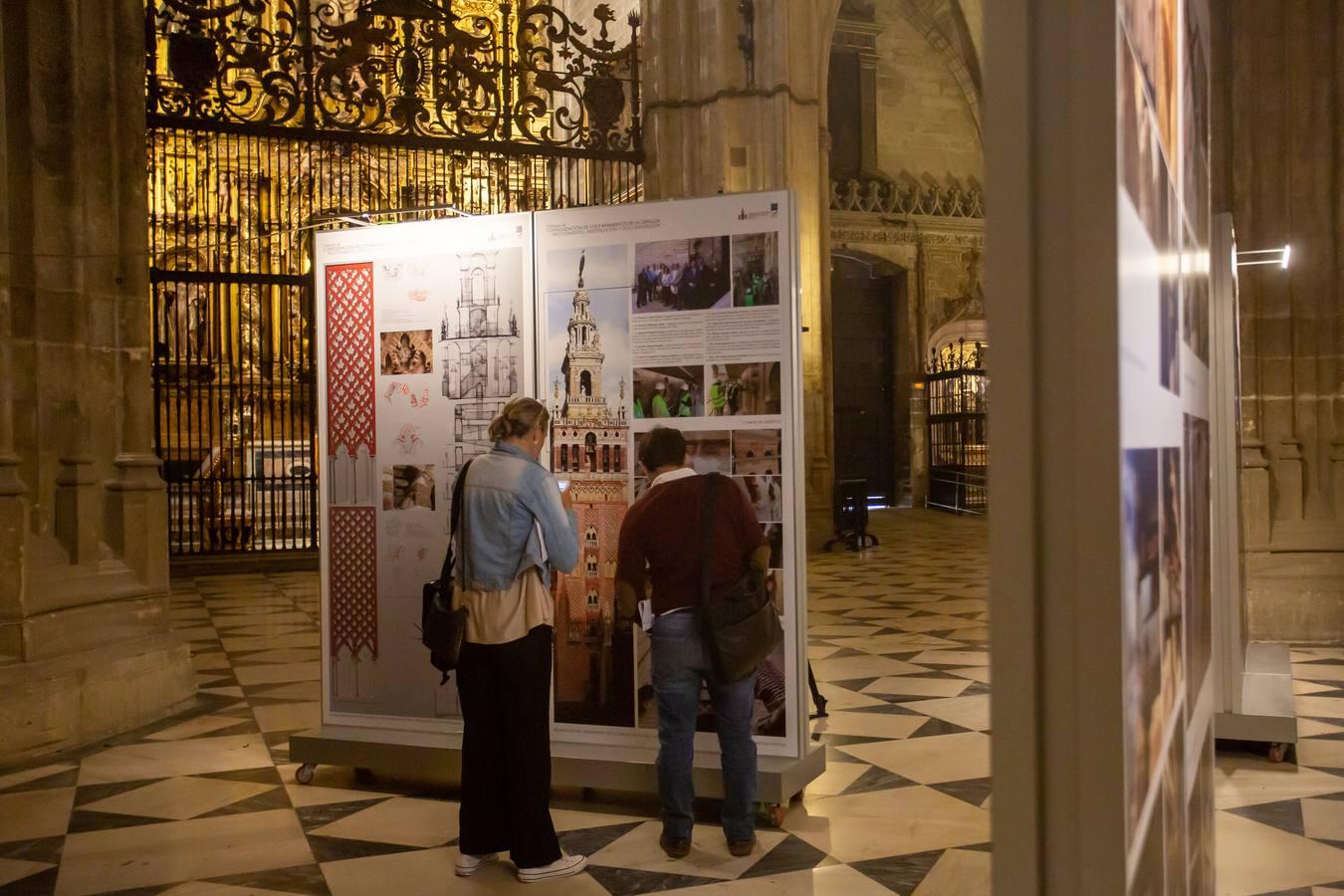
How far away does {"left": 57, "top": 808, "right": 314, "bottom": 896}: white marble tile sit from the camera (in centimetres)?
404

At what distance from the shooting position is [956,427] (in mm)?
21328

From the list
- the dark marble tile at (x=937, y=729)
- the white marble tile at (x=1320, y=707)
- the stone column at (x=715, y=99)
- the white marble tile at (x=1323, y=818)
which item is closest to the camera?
the white marble tile at (x=1323, y=818)

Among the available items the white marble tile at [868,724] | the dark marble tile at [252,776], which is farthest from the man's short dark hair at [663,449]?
the dark marble tile at [252,776]

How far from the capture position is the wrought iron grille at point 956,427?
20.7 m

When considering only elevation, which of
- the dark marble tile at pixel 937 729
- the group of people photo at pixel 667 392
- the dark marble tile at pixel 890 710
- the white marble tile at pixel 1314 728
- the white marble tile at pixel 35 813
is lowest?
the white marble tile at pixel 1314 728

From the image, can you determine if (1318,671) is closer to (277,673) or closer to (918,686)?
(918,686)

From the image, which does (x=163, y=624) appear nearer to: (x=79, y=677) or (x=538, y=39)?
(x=79, y=677)

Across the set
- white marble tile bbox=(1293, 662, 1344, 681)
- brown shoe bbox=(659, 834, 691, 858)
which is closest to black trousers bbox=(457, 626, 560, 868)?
brown shoe bbox=(659, 834, 691, 858)

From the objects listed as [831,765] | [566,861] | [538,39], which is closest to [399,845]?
[566,861]

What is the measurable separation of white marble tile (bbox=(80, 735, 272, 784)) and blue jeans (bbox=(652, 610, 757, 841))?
2.29 meters

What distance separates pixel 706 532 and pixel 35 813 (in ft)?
9.50

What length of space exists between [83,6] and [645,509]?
4389 millimetres

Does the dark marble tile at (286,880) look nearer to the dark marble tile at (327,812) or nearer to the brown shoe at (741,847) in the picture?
the dark marble tile at (327,812)

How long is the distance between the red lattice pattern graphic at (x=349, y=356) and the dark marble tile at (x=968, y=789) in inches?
110
